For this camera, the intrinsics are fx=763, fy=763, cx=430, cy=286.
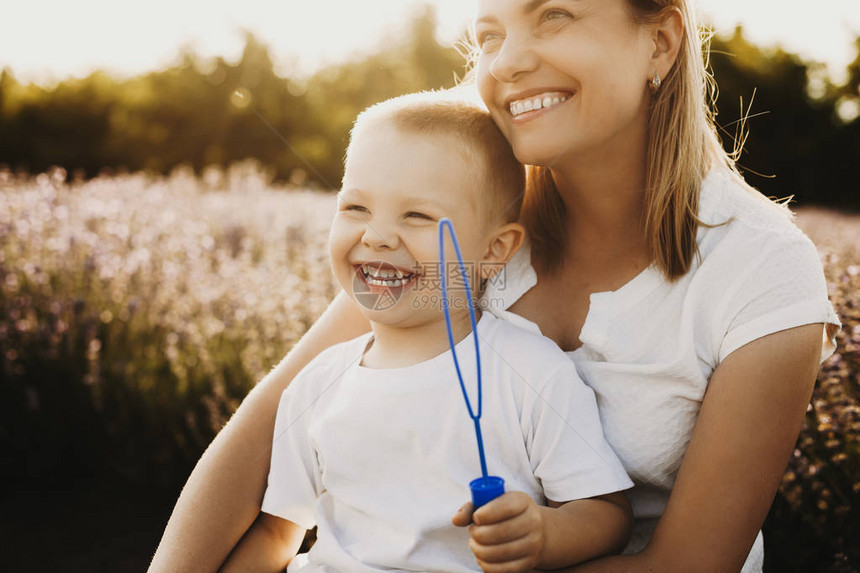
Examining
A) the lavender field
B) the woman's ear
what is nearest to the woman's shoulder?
the woman's ear

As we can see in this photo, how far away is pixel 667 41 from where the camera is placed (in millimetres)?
1861

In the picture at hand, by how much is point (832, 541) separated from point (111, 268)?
11.4ft

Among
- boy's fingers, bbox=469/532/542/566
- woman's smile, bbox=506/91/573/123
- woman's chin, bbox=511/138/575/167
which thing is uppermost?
woman's smile, bbox=506/91/573/123

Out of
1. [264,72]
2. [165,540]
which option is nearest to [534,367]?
[165,540]

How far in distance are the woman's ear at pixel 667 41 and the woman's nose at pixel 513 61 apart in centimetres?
32

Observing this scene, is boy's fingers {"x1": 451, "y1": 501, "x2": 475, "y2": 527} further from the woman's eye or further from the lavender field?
the lavender field

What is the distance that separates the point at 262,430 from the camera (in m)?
1.96

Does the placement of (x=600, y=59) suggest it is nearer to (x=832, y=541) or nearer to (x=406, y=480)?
(x=406, y=480)

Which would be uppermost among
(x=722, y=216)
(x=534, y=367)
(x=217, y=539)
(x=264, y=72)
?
(x=264, y=72)

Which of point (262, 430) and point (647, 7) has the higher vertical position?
point (647, 7)

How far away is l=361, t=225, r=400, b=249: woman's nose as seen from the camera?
1653 mm

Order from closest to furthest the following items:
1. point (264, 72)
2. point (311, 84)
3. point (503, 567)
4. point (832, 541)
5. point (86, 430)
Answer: point (503, 567)
point (832, 541)
point (86, 430)
point (264, 72)
point (311, 84)

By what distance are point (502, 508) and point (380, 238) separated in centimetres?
64

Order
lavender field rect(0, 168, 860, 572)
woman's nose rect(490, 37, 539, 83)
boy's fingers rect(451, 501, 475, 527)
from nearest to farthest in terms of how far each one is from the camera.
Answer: boy's fingers rect(451, 501, 475, 527) → woman's nose rect(490, 37, 539, 83) → lavender field rect(0, 168, 860, 572)
